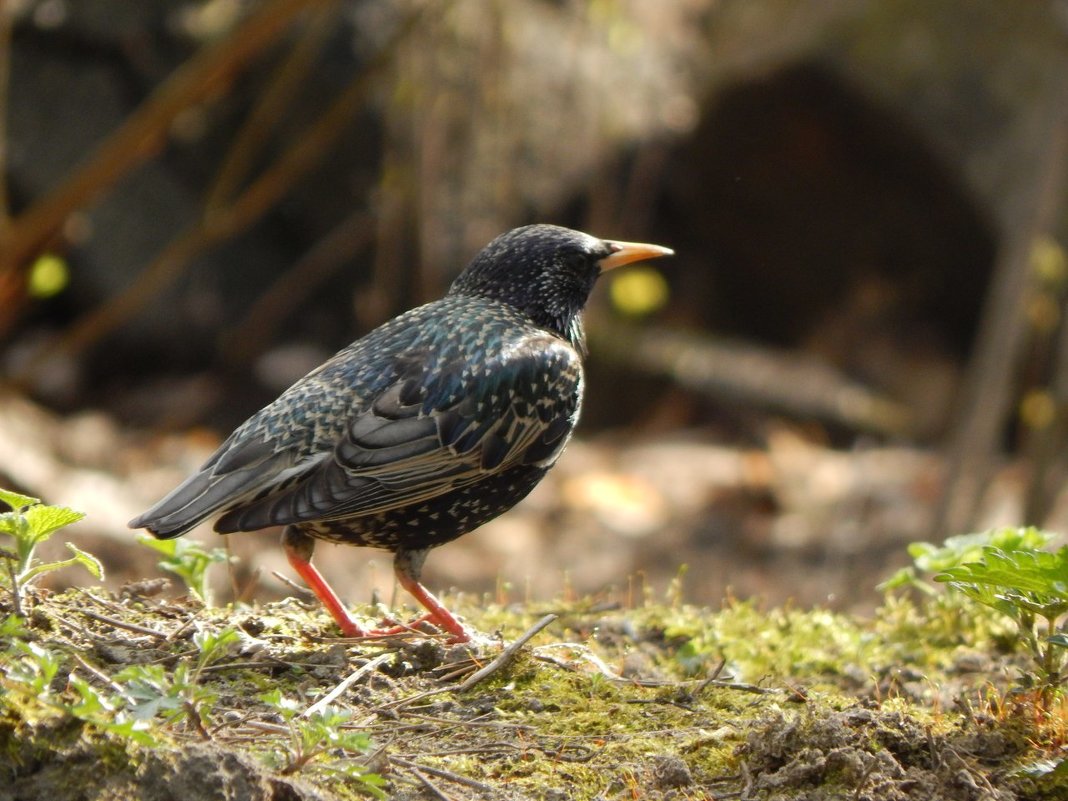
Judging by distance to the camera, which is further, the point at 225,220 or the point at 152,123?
the point at 225,220

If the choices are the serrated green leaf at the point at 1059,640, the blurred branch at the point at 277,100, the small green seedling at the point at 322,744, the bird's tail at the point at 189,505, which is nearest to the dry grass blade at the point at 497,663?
the small green seedling at the point at 322,744

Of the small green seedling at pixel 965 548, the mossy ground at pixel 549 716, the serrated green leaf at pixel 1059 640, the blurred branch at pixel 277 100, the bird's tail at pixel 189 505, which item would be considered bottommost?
the mossy ground at pixel 549 716

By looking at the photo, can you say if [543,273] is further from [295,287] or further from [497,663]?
[295,287]

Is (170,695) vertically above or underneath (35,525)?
underneath

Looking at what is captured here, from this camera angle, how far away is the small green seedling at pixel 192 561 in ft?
14.3

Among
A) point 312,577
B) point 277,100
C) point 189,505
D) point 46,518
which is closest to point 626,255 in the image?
point 312,577

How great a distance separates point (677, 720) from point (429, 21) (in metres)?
6.75

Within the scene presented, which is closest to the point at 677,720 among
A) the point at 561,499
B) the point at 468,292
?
the point at 468,292

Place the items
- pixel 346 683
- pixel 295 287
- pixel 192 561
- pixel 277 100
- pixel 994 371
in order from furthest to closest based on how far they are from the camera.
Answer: pixel 295 287
pixel 277 100
pixel 994 371
pixel 192 561
pixel 346 683

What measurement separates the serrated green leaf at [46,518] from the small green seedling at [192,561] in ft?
2.89

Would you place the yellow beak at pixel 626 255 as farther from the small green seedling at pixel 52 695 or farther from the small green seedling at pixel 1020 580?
the small green seedling at pixel 52 695

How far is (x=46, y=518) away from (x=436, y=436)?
139 cm

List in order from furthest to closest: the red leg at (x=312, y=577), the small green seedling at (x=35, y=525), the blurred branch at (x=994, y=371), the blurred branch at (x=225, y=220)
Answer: the blurred branch at (x=994, y=371)
the blurred branch at (x=225, y=220)
the red leg at (x=312, y=577)
the small green seedling at (x=35, y=525)

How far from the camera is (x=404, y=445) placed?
14.6 feet
